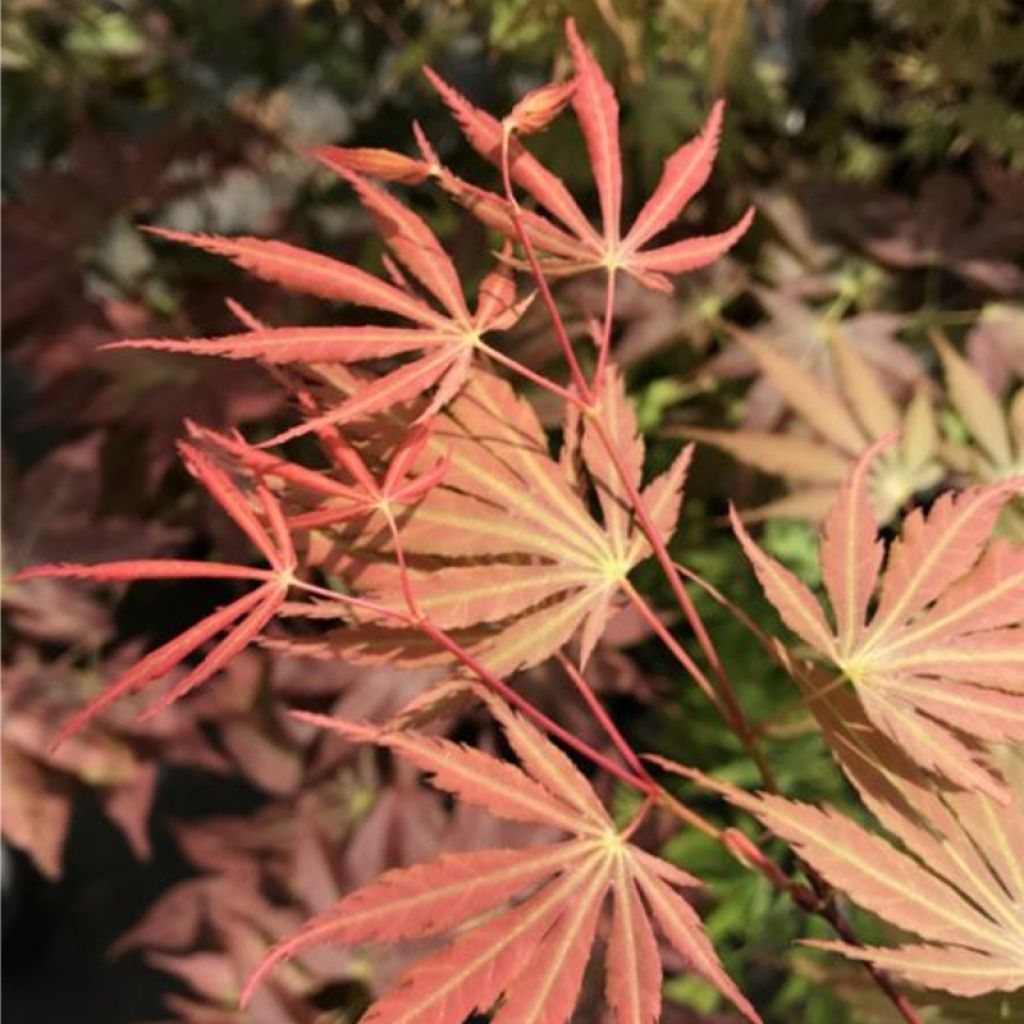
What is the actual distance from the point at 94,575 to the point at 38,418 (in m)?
0.73

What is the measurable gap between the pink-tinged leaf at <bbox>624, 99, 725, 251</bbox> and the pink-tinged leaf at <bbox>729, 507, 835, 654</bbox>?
0.12m

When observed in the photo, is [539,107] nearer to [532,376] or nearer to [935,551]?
[532,376]

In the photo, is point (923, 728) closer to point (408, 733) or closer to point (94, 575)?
point (408, 733)

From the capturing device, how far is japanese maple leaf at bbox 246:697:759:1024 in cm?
40

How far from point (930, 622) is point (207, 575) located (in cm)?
27

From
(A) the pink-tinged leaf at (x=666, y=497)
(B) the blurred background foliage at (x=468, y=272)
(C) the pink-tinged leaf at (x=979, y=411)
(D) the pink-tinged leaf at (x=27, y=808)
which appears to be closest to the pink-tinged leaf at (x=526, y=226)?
(A) the pink-tinged leaf at (x=666, y=497)

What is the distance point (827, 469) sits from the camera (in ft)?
2.64

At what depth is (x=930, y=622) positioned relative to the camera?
458mm

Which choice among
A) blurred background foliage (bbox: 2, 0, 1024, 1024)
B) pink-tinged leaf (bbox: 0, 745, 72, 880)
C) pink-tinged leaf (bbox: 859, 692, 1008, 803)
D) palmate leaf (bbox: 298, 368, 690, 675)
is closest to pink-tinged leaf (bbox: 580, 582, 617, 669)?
palmate leaf (bbox: 298, 368, 690, 675)

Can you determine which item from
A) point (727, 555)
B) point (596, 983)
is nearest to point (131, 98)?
point (727, 555)

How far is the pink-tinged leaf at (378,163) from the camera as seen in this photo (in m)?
0.43

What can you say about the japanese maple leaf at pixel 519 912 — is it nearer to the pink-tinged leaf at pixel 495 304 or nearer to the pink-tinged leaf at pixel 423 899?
the pink-tinged leaf at pixel 423 899

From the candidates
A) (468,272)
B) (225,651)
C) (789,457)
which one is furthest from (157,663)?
(468,272)

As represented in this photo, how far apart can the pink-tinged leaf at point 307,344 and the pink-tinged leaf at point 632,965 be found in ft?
0.70
